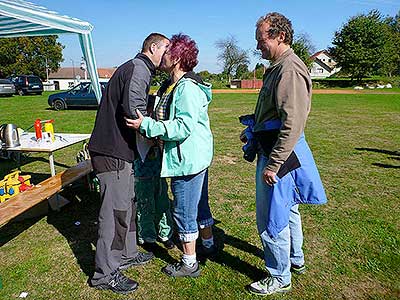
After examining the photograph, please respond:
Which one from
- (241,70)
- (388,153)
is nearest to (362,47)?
(241,70)

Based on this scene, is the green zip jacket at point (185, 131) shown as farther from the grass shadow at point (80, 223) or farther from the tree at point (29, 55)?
the tree at point (29, 55)

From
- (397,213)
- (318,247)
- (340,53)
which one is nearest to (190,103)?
(318,247)

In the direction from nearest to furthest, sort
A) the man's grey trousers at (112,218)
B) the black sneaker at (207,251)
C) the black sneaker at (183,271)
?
the man's grey trousers at (112,218), the black sneaker at (183,271), the black sneaker at (207,251)

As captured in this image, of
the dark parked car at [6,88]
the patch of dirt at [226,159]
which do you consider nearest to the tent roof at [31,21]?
the patch of dirt at [226,159]

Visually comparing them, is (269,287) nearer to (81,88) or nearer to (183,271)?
(183,271)

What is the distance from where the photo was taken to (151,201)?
3156 mm

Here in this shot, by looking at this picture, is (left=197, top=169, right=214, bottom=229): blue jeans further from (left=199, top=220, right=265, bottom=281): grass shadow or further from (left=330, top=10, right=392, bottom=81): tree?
(left=330, top=10, right=392, bottom=81): tree

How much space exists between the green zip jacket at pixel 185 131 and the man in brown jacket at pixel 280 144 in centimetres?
42

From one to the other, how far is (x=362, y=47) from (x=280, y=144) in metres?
45.0

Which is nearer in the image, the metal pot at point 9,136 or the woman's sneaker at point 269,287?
the woman's sneaker at point 269,287

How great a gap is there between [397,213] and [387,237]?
0.73 m

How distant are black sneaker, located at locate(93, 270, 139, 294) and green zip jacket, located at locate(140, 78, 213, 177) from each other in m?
0.90

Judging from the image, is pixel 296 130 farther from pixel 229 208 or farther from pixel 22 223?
pixel 22 223

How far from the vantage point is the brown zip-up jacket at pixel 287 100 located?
203 centimetres
